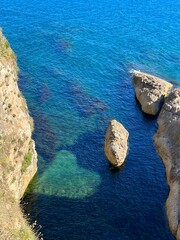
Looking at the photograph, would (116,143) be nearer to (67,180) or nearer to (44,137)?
(67,180)

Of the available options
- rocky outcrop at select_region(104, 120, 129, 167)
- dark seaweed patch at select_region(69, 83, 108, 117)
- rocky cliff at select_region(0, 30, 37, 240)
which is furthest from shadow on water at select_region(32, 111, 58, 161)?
rocky outcrop at select_region(104, 120, 129, 167)

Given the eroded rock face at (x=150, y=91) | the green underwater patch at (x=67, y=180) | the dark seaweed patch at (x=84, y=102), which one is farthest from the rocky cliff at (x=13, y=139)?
the eroded rock face at (x=150, y=91)

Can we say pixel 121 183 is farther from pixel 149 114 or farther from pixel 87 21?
pixel 87 21

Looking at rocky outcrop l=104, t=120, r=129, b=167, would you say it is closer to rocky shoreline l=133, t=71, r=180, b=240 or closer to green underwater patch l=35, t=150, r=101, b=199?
green underwater patch l=35, t=150, r=101, b=199

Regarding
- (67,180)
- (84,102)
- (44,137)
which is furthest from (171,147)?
(84,102)

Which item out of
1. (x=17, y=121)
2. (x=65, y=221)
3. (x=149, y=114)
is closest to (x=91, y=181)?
(x=65, y=221)

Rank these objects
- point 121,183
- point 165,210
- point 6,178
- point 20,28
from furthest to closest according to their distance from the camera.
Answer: point 20,28
point 121,183
point 165,210
point 6,178

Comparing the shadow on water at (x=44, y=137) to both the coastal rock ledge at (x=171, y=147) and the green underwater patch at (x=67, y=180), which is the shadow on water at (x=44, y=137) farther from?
the coastal rock ledge at (x=171, y=147)
